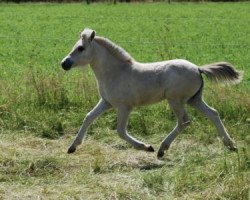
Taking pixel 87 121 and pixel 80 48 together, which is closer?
pixel 80 48

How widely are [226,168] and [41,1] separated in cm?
4355

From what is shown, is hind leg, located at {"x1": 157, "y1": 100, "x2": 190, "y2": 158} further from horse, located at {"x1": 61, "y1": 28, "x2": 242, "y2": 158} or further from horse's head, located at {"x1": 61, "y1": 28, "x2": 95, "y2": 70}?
horse's head, located at {"x1": 61, "y1": 28, "x2": 95, "y2": 70}

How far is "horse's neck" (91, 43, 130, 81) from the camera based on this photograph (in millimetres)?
7457

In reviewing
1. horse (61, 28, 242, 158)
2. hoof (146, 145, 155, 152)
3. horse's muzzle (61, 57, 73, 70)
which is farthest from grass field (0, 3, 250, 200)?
horse's muzzle (61, 57, 73, 70)

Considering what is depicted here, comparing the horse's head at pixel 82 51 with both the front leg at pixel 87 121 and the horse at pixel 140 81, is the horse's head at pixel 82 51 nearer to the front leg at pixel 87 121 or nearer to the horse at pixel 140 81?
the horse at pixel 140 81

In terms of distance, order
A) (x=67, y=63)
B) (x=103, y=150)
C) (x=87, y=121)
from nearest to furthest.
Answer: (x=67, y=63) < (x=87, y=121) < (x=103, y=150)

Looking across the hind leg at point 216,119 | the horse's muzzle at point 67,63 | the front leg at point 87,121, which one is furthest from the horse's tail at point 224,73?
the horse's muzzle at point 67,63

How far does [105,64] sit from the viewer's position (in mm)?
7473

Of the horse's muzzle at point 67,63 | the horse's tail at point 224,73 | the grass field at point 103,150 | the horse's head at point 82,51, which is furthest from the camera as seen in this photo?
the horse's tail at point 224,73

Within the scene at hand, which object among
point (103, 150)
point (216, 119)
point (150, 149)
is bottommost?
point (103, 150)

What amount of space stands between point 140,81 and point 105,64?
0.52 metres

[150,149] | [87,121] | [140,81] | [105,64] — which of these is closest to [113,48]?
[105,64]

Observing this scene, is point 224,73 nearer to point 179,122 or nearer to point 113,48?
point 179,122

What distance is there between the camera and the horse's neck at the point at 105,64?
7.46 m
